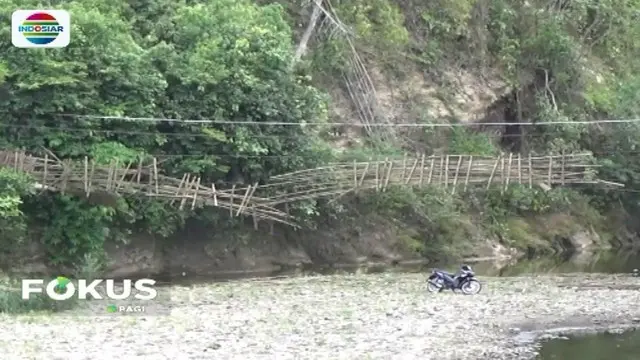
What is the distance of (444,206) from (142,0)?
12.4 m

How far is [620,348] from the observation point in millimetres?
14867

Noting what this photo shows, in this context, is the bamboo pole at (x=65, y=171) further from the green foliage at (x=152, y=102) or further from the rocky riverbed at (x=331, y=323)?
the rocky riverbed at (x=331, y=323)

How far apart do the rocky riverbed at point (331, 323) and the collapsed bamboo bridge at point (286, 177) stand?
2.69 metres

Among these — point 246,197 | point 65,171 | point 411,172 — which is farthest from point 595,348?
point 65,171

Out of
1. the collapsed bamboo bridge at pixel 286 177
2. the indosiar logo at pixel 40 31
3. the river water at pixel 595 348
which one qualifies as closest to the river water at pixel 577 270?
the river water at pixel 595 348

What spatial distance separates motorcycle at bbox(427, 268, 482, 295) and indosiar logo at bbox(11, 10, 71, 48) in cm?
1051

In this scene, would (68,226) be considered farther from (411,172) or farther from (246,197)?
(411,172)

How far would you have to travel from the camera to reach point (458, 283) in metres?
20.3

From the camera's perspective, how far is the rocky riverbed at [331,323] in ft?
41.8

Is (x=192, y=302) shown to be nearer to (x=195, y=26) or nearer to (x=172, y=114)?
(x=172, y=114)

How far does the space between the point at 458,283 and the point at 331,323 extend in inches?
209

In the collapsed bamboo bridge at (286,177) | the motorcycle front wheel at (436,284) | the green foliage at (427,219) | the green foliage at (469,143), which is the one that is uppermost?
the green foliage at (469,143)

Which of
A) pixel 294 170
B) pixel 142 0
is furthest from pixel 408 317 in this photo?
pixel 142 0

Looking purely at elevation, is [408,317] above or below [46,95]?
below
